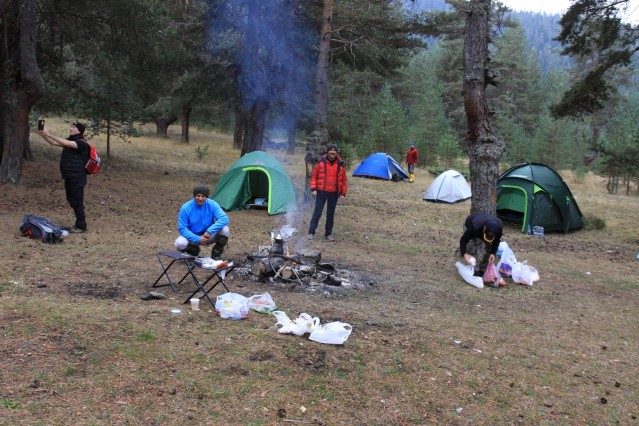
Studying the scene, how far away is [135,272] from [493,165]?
5464 mm

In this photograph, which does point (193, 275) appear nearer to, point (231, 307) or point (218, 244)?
point (231, 307)

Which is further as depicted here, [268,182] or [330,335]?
[268,182]

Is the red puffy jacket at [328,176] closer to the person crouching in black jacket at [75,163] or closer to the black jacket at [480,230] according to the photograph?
the black jacket at [480,230]

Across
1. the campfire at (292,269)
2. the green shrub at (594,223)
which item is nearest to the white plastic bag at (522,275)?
the campfire at (292,269)

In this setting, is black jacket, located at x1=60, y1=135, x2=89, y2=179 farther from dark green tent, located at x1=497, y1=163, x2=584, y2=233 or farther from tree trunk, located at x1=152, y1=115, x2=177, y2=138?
tree trunk, located at x1=152, y1=115, x2=177, y2=138

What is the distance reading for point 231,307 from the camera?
5293 mm

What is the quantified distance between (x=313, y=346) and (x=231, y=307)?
998 mm

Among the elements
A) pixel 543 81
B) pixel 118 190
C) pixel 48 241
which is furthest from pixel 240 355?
pixel 543 81

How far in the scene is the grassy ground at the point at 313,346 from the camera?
372 centimetres

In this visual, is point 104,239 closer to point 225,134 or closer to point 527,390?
point 527,390

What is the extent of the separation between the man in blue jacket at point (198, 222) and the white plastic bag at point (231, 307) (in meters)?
1.53

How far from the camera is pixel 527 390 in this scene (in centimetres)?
443

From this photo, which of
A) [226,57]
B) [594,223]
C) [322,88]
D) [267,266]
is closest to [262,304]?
[267,266]

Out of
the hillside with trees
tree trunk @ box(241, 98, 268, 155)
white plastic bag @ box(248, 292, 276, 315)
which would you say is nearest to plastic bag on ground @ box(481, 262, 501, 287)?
the hillside with trees
